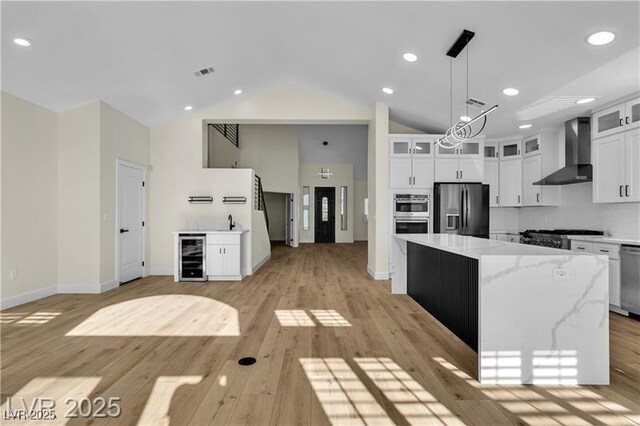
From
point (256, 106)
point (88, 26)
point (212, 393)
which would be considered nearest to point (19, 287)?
point (88, 26)

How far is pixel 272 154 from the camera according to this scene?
10.9 meters

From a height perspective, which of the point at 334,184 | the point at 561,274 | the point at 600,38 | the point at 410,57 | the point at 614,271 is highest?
the point at 410,57

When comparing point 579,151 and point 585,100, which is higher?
point 585,100

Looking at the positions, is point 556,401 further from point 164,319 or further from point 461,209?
point 461,209

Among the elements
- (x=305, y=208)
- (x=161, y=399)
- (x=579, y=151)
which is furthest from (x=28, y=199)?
(x=305, y=208)

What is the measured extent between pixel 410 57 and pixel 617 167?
2951 millimetres

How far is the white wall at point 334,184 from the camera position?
41.7 ft

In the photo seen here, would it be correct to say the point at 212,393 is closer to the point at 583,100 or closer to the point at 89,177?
the point at 89,177

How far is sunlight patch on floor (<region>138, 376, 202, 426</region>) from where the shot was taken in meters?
1.80

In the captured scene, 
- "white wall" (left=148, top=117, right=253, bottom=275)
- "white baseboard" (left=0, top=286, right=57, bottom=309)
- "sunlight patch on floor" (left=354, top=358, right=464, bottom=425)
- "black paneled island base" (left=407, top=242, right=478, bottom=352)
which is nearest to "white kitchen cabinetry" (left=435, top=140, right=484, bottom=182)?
"black paneled island base" (left=407, top=242, right=478, bottom=352)

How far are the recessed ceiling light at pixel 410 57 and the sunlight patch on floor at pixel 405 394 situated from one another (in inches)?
139

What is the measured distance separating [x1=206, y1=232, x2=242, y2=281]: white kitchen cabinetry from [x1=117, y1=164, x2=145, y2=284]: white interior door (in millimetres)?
1334

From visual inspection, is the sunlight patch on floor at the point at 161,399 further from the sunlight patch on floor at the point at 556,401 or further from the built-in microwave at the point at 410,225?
the built-in microwave at the point at 410,225

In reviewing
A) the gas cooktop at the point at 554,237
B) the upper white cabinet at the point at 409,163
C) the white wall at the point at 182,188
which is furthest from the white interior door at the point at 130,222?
the gas cooktop at the point at 554,237
